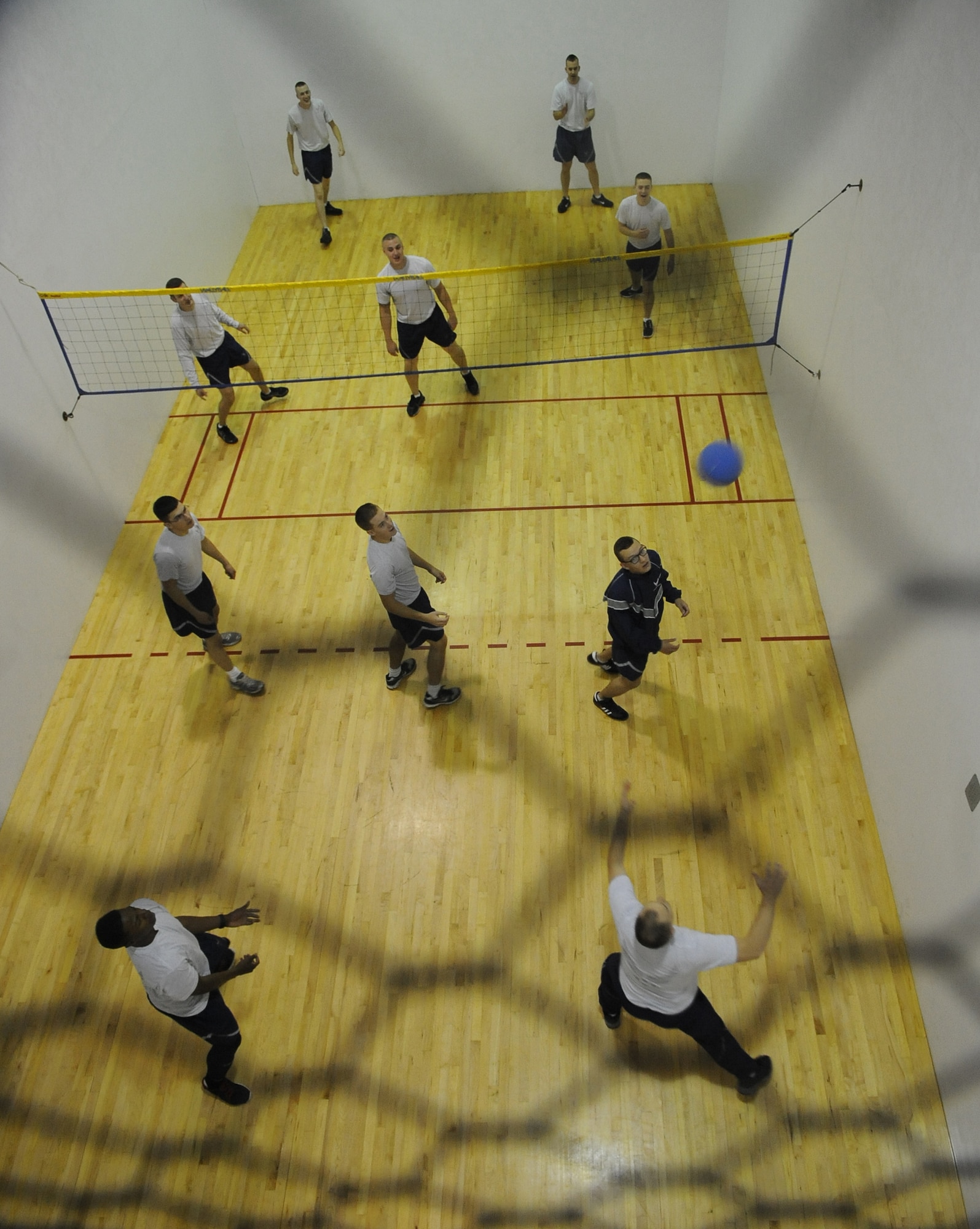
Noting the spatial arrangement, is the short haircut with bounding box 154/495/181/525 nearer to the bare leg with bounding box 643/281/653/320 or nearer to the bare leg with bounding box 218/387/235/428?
the bare leg with bounding box 218/387/235/428

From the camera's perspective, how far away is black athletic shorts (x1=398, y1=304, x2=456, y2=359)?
703cm

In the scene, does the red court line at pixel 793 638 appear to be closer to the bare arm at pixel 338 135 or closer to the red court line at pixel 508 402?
the red court line at pixel 508 402

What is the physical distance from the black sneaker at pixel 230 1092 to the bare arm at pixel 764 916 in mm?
2354

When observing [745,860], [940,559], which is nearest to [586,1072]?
[745,860]

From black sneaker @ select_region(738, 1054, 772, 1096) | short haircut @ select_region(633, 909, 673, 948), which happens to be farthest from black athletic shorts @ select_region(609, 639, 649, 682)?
black sneaker @ select_region(738, 1054, 772, 1096)

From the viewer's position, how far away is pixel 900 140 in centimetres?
468

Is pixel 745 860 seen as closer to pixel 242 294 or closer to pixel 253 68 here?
pixel 242 294

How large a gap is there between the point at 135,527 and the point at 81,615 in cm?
92

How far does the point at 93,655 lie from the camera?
611 cm

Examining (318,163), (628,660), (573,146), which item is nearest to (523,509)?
(628,660)

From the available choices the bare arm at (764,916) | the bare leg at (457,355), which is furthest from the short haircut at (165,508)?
the bare arm at (764,916)

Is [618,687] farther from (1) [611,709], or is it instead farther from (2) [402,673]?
(2) [402,673]

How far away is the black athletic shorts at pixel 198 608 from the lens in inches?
209

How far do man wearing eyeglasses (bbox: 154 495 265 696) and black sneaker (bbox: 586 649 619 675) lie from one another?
2055 millimetres
